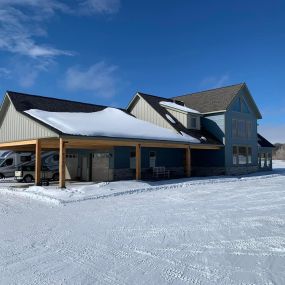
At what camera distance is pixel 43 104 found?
894 inches

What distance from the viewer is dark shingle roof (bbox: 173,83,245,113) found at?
2892 cm

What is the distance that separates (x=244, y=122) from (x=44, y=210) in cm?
2268

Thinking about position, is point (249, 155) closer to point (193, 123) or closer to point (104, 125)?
point (193, 123)

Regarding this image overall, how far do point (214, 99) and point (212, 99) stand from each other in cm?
26

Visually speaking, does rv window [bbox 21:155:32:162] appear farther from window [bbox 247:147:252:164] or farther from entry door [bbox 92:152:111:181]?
window [bbox 247:147:252:164]

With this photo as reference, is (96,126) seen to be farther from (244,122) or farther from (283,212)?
(244,122)

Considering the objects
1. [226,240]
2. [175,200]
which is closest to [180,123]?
[175,200]

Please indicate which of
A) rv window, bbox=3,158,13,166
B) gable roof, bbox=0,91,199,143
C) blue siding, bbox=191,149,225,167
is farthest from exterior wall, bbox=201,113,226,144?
rv window, bbox=3,158,13,166

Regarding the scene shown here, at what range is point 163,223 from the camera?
31.5ft

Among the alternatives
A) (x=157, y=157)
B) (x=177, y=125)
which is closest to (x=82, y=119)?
(x=157, y=157)

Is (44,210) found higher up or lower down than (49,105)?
lower down

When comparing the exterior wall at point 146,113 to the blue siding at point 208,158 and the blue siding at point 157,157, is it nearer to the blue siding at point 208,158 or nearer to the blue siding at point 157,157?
the blue siding at point 157,157

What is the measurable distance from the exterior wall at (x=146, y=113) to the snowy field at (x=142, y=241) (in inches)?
516

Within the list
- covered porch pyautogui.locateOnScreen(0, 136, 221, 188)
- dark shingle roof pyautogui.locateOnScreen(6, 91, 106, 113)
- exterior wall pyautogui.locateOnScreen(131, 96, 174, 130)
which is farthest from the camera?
exterior wall pyautogui.locateOnScreen(131, 96, 174, 130)
